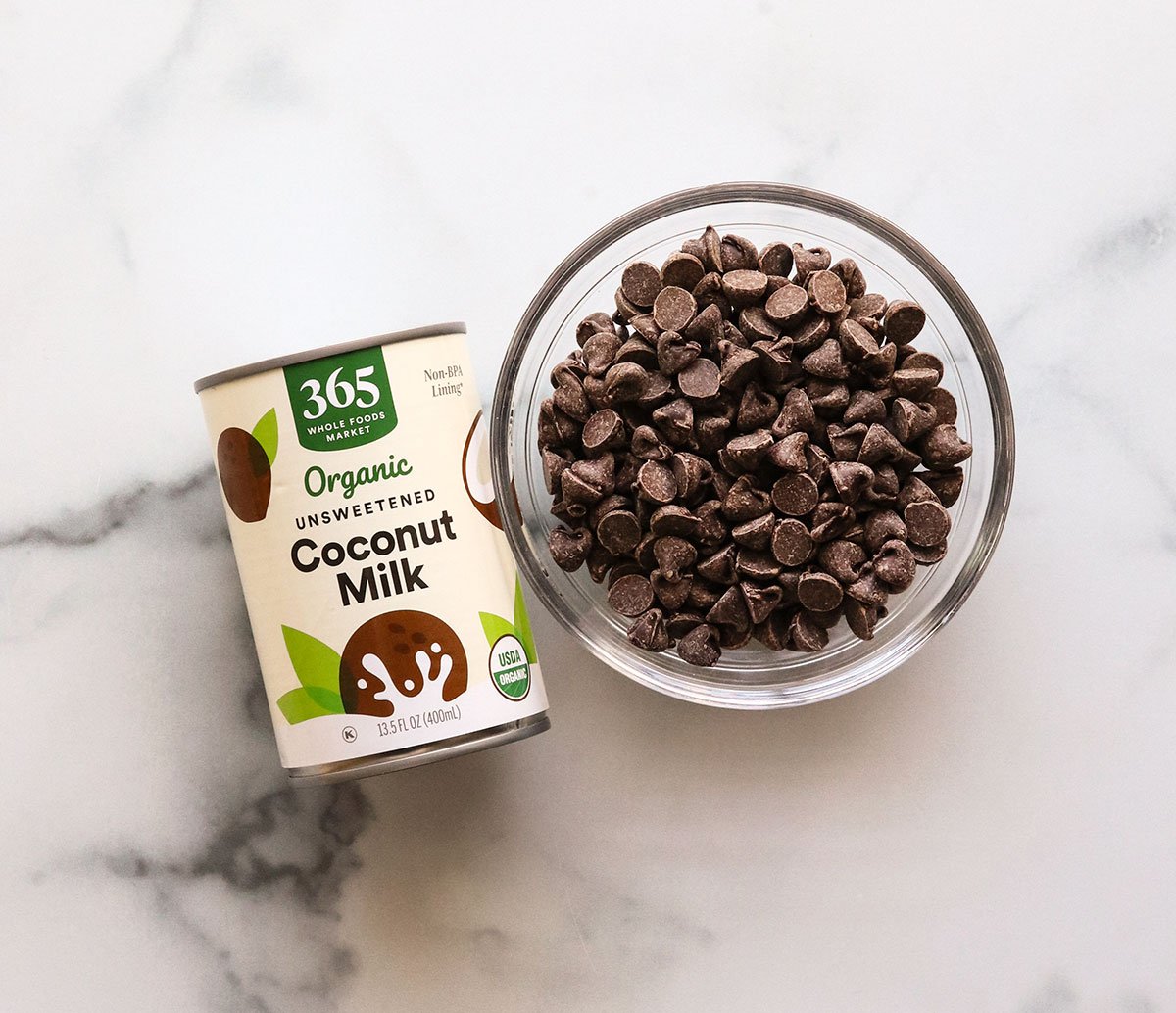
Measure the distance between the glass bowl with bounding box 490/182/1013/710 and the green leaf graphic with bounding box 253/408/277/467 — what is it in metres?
0.19

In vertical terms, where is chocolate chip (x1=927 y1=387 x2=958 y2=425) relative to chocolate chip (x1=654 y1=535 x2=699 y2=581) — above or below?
above

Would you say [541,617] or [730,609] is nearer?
[730,609]

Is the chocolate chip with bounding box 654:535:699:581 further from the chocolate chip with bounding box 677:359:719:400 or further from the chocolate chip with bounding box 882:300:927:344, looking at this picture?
the chocolate chip with bounding box 882:300:927:344

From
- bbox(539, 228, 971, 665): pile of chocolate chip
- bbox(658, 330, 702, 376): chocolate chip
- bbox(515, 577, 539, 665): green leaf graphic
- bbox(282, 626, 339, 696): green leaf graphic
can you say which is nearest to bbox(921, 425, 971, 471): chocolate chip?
bbox(539, 228, 971, 665): pile of chocolate chip

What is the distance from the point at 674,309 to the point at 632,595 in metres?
0.24

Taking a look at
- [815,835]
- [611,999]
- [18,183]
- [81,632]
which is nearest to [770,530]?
[815,835]

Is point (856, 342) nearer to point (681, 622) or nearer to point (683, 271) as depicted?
point (683, 271)

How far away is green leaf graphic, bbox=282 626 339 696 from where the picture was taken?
2.80 feet

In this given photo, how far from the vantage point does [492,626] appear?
87cm

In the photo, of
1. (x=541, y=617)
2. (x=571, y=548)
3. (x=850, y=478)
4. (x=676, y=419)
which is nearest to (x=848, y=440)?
(x=850, y=478)

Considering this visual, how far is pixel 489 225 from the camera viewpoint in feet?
3.40

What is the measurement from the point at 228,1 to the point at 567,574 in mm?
646

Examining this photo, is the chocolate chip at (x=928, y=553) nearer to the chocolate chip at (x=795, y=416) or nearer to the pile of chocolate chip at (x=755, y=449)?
the pile of chocolate chip at (x=755, y=449)

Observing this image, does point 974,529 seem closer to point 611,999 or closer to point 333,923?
point 611,999
